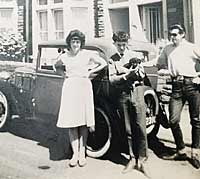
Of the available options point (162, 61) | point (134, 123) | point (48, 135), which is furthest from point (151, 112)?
point (48, 135)

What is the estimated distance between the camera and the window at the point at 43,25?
5.03 feet

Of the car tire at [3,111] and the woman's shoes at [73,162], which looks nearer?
the woman's shoes at [73,162]

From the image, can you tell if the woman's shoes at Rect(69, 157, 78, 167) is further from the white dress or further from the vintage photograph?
the white dress

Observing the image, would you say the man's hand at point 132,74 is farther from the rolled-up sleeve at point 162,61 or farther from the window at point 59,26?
the window at point 59,26

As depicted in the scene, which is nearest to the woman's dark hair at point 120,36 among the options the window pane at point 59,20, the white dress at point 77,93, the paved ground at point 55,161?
the white dress at point 77,93

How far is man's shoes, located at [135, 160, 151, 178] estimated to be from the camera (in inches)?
56.6

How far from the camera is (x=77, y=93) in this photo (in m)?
1.46

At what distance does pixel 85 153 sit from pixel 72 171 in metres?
0.08

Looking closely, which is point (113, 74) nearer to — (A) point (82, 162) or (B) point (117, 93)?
(B) point (117, 93)

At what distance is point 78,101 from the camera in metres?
1.46

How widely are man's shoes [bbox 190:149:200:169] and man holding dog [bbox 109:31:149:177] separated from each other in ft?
0.57

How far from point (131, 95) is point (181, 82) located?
0.19m

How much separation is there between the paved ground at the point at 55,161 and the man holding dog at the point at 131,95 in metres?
0.04

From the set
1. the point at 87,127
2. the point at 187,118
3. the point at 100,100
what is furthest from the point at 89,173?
the point at 187,118
